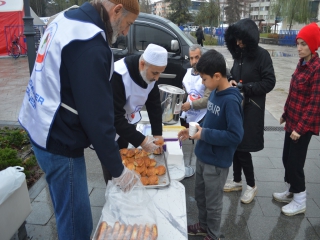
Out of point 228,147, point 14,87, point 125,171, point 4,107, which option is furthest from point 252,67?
point 14,87

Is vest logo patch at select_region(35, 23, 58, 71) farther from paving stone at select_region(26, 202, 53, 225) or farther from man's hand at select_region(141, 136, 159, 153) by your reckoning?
paving stone at select_region(26, 202, 53, 225)

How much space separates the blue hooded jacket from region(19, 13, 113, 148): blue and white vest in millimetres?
1025

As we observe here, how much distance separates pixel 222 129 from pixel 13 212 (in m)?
1.67

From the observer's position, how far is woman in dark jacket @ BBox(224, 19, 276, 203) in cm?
270

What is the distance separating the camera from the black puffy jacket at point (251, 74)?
2.70 metres

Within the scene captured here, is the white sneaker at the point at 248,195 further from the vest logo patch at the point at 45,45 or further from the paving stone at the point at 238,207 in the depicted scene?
the vest logo patch at the point at 45,45

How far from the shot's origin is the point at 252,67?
2.77m

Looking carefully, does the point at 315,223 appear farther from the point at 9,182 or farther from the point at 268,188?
the point at 9,182

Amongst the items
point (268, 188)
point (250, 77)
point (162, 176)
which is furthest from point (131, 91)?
point (268, 188)

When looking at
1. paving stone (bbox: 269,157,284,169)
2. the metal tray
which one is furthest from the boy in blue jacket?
paving stone (bbox: 269,157,284,169)

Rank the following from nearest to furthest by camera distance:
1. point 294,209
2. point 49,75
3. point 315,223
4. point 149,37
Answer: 1. point 49,75
2. point 315,223
3. point 294,209
4. point 149,37

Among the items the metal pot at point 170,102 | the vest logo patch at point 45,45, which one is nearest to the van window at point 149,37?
the metal pot at point 170,102

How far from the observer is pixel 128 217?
1546mm

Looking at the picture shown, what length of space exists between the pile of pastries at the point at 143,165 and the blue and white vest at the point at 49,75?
2.34ft
